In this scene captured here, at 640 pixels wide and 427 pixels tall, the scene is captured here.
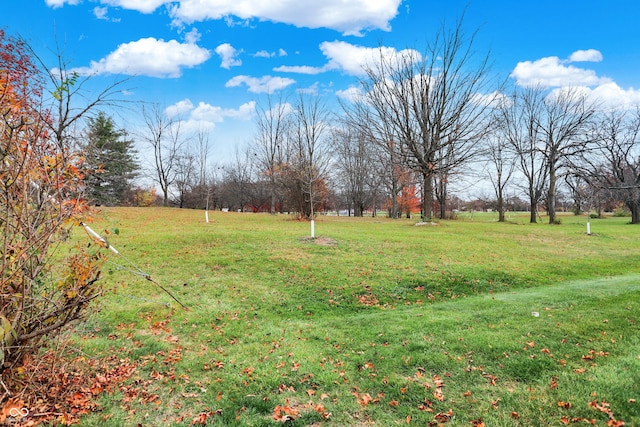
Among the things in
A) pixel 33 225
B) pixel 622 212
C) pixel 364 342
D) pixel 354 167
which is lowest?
pixel 364 342

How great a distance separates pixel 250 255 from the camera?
10.1 m

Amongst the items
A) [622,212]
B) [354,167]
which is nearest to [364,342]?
[354,167]

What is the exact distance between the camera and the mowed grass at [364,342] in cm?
319

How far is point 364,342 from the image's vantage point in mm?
4898

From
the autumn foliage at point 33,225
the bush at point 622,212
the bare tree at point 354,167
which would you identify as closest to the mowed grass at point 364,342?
the autumn foliage at point 33,225

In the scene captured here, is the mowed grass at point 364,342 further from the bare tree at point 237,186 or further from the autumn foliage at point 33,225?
the bare tree at point 237,186

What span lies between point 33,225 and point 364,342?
4137mm

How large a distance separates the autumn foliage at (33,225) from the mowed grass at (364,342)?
0.55 m

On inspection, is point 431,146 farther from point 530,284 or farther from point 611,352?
point 611,352

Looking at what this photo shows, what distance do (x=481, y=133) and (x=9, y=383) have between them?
20571mm

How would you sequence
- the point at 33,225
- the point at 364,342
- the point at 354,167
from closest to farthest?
1. the point at 33,225
2. the point at 364,342
3. the point at 354,167

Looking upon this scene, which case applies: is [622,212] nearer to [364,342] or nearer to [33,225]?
[364,342]

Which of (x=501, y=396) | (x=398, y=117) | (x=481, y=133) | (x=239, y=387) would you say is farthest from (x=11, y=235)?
(x=481, y=133)

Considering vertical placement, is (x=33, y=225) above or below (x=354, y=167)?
below
